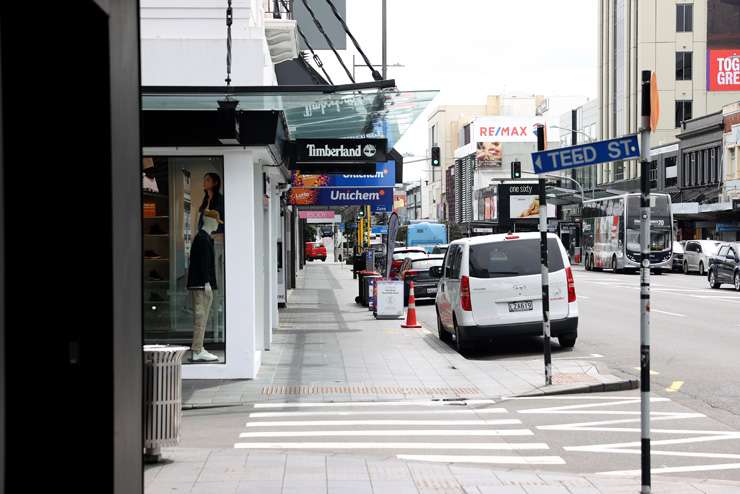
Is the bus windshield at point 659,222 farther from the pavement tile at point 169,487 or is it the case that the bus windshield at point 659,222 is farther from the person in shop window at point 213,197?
the pavement tile at point 169,487

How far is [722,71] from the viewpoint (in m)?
81.4

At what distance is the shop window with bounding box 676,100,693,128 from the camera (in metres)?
81.9

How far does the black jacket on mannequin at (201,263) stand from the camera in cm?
1353

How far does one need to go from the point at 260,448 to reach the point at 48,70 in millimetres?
5804

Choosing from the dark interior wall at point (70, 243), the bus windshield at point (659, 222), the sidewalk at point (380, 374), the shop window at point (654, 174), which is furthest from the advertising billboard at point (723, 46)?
the dark interior wall at point (70, 243)

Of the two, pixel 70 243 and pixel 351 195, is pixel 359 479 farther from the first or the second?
pixel 351 195

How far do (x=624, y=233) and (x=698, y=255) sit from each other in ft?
12.8

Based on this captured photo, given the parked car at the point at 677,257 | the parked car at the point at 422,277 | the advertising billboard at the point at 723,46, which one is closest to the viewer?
the parked car at the point at 422,277

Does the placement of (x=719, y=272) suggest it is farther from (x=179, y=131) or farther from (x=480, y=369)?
(x=179, y=131)

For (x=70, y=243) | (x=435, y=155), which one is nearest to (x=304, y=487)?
(x=70, y=243)

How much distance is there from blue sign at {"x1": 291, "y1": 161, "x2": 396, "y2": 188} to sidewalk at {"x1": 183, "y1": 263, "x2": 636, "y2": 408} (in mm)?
8486

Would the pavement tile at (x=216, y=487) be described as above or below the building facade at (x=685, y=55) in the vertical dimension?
below

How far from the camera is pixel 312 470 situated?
7.98 meters

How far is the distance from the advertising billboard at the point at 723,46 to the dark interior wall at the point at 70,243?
271 feet
